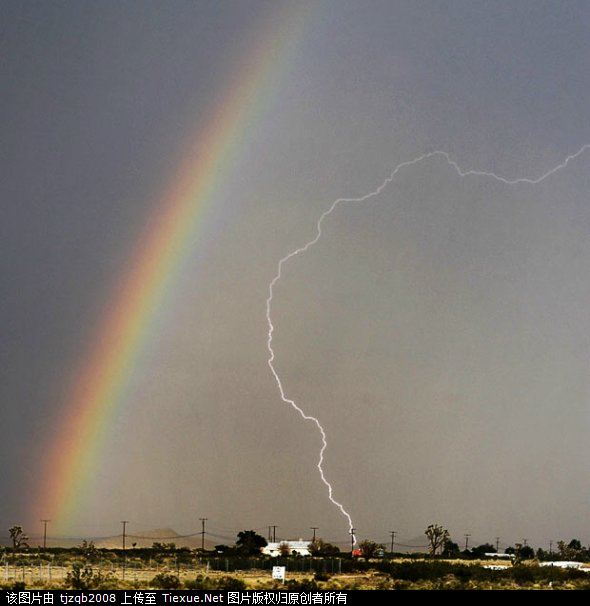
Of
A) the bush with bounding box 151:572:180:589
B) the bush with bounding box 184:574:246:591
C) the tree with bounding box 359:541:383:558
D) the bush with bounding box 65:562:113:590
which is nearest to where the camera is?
the bush with bounding box 65:562:113:590

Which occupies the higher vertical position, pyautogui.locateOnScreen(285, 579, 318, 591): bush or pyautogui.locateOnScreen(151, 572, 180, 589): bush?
pyautogui.locateOnScreen(151, 572, 180, 589): bush

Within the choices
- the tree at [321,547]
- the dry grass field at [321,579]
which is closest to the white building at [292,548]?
the tree at [321,547]

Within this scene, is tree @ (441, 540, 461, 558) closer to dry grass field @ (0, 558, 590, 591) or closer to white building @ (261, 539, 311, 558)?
white building @ (261, 539, 311, 558)

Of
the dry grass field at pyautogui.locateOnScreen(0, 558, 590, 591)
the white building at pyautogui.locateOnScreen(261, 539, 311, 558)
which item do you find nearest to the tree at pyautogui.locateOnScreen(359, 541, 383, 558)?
the white building at pyautogui.locateOnScreen(261, 539, 311, 558)

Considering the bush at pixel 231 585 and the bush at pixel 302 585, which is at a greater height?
the bush at pixel 231 585

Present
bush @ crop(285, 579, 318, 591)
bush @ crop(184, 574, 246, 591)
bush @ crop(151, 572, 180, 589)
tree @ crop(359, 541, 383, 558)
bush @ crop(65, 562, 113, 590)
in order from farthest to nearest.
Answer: tree @ crop(359, 541, 383, 558) → bush @ crop(285, 579, 318, 591) → bush @ crop(184, 574, 246, 591) → bush @ crop(151, 572, 180, 589) → bush @ crop(65, 562, 113, 590)

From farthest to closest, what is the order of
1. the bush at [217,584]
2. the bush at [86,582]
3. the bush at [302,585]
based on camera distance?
the bush at [302,585] → the bush at [217,584] → the bush at [86,582]

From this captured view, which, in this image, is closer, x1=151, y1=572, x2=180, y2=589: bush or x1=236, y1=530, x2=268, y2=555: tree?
x1=151, y1=572, x2=180, y2=589: bush

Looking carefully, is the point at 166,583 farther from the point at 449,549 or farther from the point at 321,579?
the point at 449,549

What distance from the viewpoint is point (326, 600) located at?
3136 cm

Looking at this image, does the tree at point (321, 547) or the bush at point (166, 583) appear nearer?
the bush at point (166, 583)

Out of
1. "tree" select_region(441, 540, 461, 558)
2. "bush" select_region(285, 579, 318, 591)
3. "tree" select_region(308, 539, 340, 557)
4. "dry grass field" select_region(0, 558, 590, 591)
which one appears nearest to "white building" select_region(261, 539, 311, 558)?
"tree" select_region(308, 539, 340, 557)

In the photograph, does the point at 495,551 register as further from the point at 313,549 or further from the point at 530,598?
the point at 530,598

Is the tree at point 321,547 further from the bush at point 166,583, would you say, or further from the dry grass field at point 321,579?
the bush at point 166,583
